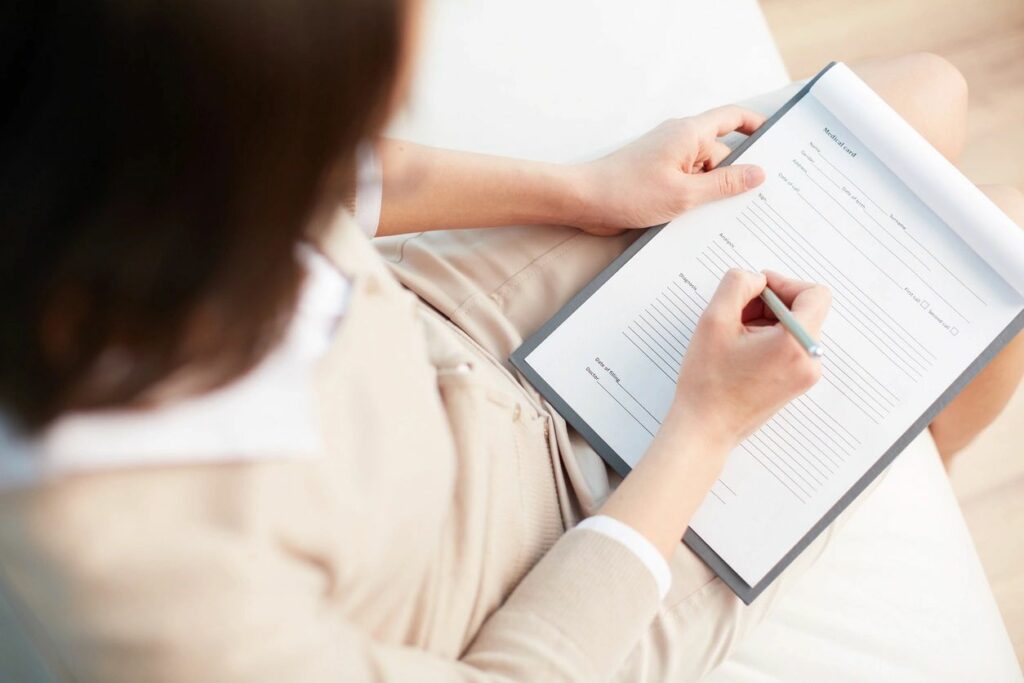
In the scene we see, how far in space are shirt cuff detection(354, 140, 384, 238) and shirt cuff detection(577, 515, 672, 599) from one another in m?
0.28

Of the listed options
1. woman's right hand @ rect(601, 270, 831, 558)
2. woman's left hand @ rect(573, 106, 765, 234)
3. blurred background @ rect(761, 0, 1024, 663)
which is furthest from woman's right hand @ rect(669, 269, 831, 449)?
blurred background @ rect(761, 0, 1024, 663)

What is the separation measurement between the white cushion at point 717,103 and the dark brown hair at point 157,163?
0.47 m

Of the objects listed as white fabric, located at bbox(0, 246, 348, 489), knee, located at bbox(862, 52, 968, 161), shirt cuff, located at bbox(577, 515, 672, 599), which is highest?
knee, located at bbox(862, 52, 968, 161)

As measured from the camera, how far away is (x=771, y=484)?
63 cm

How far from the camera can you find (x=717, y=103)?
0.89 meters

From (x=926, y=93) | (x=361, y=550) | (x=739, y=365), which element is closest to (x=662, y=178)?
(x=739, y=365)

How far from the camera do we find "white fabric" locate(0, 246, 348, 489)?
349 millimetres

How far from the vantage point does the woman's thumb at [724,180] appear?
67 cm

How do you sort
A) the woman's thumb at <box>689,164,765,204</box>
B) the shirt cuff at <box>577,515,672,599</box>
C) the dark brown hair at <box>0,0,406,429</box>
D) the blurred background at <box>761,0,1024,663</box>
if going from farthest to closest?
the blurred background at <box>761,0,1024,663</box> → the woman's thumb at <box>689,164,765,204</box> → the shirt cuff at <box>577,515,672,599</box> → the dark brown hair at <box>0,0,406,429</box>

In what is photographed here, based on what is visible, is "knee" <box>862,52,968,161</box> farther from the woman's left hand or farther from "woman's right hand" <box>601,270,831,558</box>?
"woman's right hand" <box>601,270,831,558</box>

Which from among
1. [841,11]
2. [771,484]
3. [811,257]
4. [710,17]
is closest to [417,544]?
[771,484]

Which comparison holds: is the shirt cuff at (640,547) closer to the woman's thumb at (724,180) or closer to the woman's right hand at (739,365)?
the woman's right hand at (739,365)

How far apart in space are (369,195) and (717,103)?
433 millimetres

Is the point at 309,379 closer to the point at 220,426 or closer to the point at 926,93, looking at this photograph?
the point at 220,426
